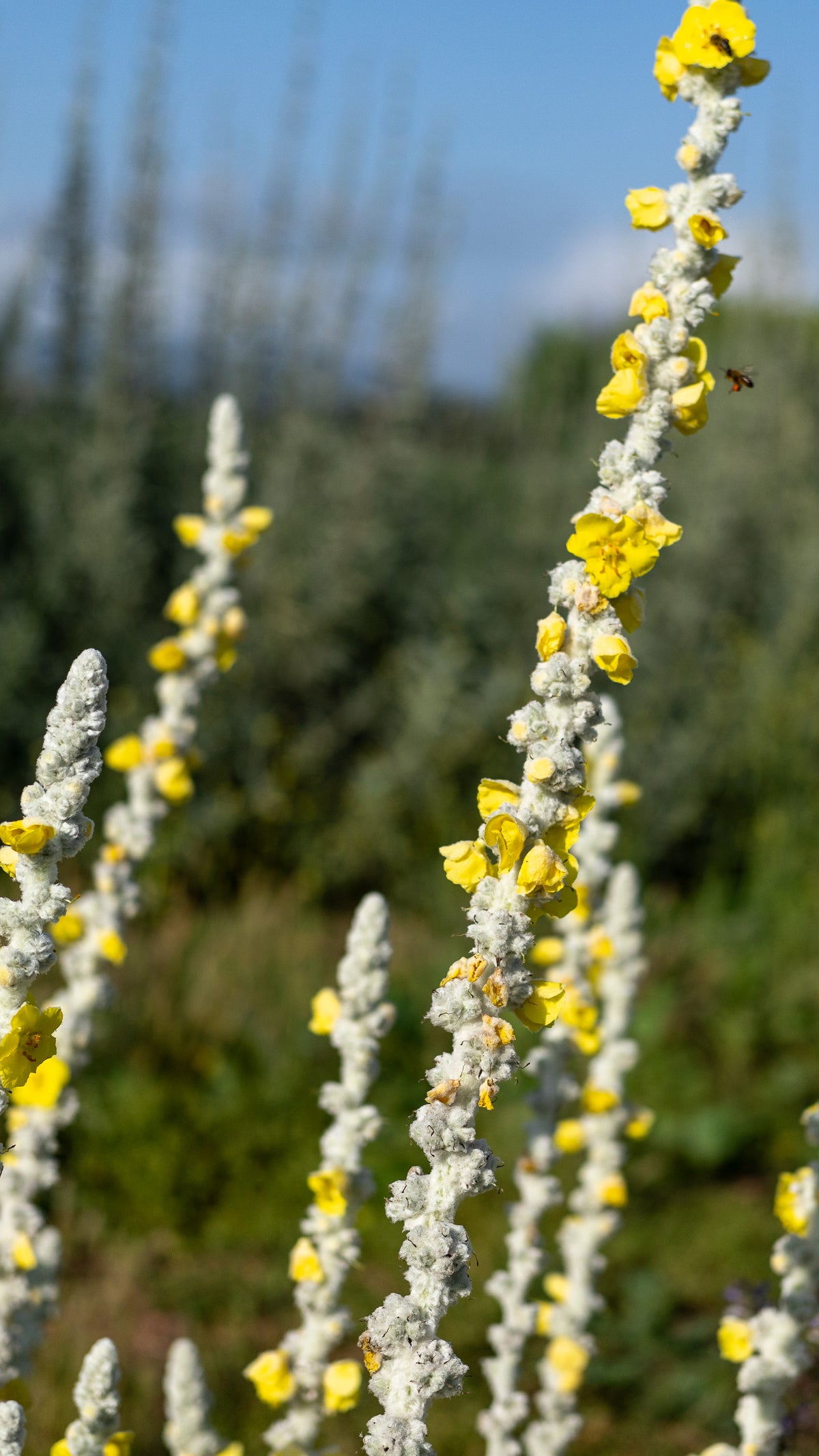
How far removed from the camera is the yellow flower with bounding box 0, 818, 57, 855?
1.03 meters

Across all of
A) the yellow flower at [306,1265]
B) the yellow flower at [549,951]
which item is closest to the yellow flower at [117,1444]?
the yellow flower at [306,1265]

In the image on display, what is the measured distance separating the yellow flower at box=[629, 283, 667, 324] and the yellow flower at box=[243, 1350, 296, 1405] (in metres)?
1.40

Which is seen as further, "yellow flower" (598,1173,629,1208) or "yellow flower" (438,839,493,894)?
"yellow flower" (598,1173,629,1208)

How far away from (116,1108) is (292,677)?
3.12m

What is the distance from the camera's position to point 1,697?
5773mm

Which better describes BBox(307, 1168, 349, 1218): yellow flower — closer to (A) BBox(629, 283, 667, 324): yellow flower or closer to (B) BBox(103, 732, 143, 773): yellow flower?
(B) BBox(103, 732, 143, 773): yellow flower

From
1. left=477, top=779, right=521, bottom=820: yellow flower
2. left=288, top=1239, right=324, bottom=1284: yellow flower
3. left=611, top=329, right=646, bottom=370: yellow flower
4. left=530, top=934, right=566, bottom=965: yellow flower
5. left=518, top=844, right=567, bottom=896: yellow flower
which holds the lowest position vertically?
left=288, top=1239, right=324, bottom=1284: yellow flower

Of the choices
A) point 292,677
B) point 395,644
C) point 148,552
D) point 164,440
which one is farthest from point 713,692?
point 164,440

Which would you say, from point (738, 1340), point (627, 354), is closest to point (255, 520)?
point (627, 354)

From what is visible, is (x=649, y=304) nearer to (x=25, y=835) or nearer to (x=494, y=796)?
(x=494, y=796)

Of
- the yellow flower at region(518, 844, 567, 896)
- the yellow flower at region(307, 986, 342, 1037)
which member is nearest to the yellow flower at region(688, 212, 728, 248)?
the yellow flower at region(518, 844, 567, 896)

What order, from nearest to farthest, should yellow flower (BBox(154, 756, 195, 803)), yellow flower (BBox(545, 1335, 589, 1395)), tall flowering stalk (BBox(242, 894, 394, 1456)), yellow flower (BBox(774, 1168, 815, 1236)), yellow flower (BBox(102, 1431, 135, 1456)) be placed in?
yellow flower (BBox(102, 1431, 135, 1456)) < tall flowering stalk (BBox(242, 894, 394, 1456)) < yellow flower (BBox(774, 1168, 815, 1236)) < yellow flower (BBox(545, 1335, 589, 1395)) < yellow flower (BBox(154, 756, 195, 803))

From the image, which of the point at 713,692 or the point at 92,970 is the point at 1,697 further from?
the point at 713,692

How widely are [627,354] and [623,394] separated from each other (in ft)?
0.16
